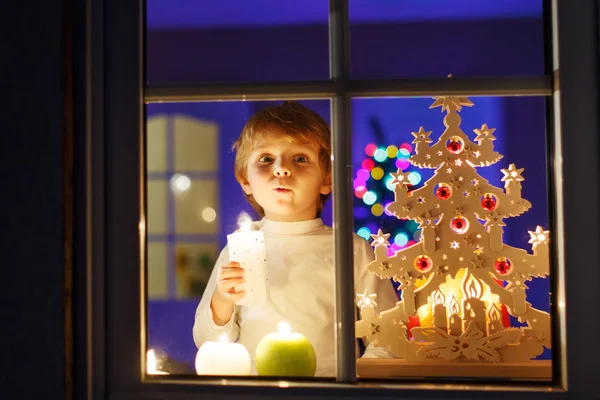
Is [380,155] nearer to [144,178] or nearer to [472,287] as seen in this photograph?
[472,287]

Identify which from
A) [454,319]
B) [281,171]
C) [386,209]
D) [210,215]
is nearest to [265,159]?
[281,171]

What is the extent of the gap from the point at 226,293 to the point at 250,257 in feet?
A: 0.28

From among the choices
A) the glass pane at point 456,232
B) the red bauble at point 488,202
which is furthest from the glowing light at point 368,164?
the red bauble at point 488,202

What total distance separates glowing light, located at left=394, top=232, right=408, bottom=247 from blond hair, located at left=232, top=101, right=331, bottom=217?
0.15 m

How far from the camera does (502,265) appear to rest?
3.51 ft

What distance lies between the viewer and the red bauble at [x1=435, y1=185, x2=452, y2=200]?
3.55ft

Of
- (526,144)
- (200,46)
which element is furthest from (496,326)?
(200,46)

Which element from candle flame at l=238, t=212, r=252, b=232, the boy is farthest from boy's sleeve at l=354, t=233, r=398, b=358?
candle flame at l=238, t=212, r=252, b=232

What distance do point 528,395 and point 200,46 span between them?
882 millimetres

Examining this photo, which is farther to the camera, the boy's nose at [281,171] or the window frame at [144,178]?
the boy's nose at [281,171]

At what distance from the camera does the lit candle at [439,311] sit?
1.07 meters

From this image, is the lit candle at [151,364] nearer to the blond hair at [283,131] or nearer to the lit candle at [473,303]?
the blond hair at [283,131]

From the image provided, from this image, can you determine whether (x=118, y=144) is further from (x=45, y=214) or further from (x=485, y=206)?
(x=485, y=206)

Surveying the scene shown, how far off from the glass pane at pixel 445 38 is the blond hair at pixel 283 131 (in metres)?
0.12
